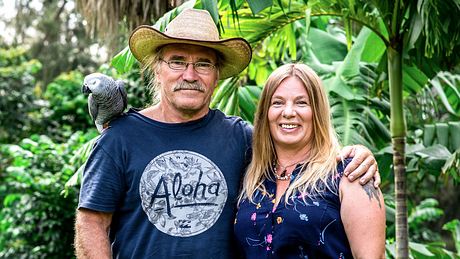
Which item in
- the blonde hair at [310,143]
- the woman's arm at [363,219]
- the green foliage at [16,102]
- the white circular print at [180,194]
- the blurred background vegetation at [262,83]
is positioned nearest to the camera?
the woman's arm at [363,219]

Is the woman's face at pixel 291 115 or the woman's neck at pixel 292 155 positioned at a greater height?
the woman's face at pixel 291 115

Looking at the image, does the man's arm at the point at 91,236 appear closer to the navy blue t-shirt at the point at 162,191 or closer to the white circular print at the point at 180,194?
the navy blue t-shirt at the point at 162,191

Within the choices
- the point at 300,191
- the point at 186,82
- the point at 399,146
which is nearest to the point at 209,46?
the point at 186,82

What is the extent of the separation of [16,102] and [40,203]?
3069 millimetres

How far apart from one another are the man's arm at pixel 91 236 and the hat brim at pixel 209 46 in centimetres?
77

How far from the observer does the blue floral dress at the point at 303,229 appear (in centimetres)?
279

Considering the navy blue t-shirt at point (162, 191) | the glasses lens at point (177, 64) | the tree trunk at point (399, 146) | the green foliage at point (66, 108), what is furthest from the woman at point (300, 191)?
the green foliage at point (66, 108)

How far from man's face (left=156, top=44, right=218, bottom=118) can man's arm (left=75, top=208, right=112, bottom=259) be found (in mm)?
552

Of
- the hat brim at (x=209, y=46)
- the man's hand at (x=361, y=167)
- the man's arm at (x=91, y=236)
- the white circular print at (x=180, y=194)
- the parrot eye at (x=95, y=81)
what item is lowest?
the man's arm at (x=91, y=236)

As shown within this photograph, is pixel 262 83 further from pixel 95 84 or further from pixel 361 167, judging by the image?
pixel 361 167

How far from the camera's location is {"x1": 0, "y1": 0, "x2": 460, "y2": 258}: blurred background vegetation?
15.1 ft

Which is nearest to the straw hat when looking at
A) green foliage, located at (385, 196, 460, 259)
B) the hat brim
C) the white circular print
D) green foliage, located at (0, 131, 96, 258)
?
the hat brim

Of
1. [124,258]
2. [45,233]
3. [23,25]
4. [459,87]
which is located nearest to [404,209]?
[124,258]

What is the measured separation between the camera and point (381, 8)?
4.50 metres
